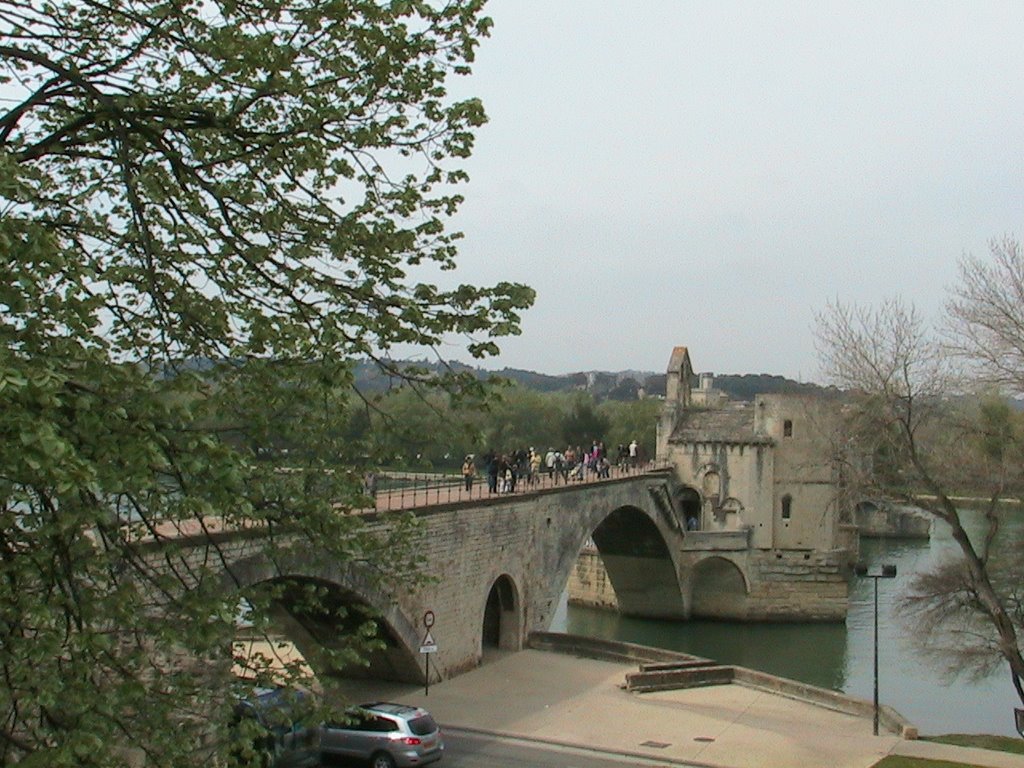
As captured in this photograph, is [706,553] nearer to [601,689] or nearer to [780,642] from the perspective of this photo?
[780,642]

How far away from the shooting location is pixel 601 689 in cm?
2631

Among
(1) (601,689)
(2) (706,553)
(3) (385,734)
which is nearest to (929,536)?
(2) (706,553)

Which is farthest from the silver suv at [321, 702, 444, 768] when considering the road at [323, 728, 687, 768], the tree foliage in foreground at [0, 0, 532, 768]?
the tree foliage in foreground at [0, 0, 532, 768]

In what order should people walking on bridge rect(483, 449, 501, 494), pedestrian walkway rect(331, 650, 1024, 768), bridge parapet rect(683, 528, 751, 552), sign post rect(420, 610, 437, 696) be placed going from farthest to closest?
bridge parapet rect(683, 528, 751, 552) < people walking on bridge rect(483, 449, 501, 494) < sign post rect(420, 610, 437, 696) < pedestrian walkway rect(331, 650, 1024, 768)

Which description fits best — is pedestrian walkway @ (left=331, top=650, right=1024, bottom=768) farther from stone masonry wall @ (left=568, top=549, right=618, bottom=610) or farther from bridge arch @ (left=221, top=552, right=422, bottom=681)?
stone masonry wall @ (left=568, top=549, right=618, bottom=610)

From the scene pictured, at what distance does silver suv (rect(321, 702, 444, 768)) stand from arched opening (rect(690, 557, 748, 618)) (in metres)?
28.1

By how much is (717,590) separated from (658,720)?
23.0 meters

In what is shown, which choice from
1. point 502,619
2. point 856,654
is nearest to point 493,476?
point 502,619

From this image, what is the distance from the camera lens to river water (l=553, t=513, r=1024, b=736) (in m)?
30.4

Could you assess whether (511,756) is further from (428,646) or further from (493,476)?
(493,476)

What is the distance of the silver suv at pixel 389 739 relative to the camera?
59.9 ft

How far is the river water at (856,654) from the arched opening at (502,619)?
30.4ft

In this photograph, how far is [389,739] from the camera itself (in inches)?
722

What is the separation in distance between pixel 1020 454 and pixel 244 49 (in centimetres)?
1808
